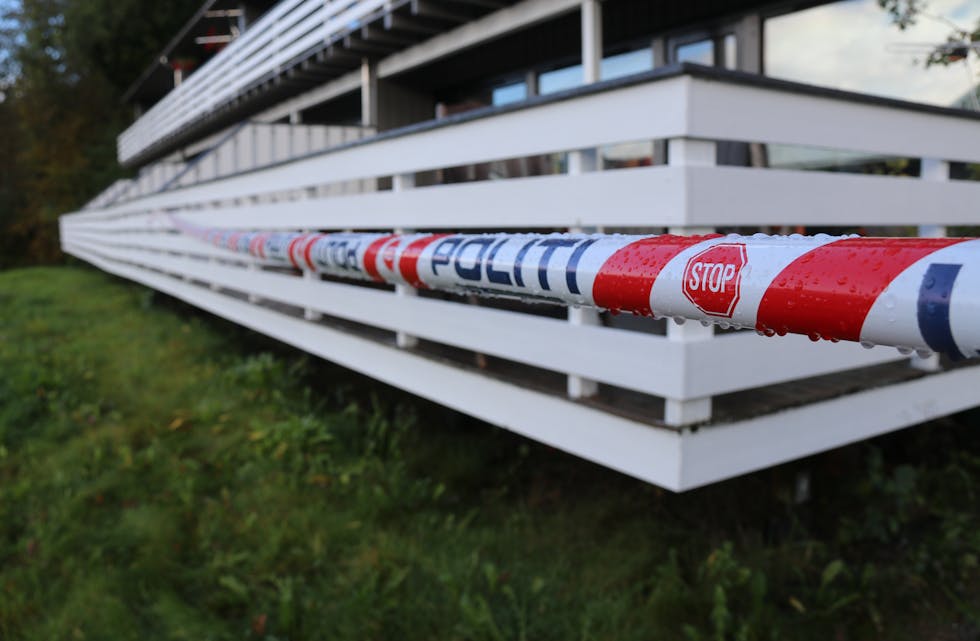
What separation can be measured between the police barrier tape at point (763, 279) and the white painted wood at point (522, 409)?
1.93 m

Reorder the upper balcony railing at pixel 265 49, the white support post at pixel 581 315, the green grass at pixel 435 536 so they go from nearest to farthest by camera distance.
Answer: the white support post at pixel 581 315 < the green grass at pixel 435 536 < the upper balcony railing at pixel 265 49

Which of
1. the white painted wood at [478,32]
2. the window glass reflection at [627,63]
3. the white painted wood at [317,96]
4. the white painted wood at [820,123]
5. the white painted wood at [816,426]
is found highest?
the white painted wood at [317,96]

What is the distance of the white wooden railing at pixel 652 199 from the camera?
9.49ft

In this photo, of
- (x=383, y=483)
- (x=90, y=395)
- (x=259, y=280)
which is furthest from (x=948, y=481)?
(x=90, y=395)

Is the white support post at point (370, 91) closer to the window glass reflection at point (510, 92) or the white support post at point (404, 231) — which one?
the window glass reflection at point (510, 92)

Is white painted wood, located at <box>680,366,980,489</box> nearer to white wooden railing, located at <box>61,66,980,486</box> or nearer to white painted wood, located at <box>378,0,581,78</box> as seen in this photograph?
white wooden railing, located at <box>61,66,980,486</box>

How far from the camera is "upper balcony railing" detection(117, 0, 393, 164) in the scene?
346 inches

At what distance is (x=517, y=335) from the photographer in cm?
372

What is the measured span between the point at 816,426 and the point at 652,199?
4.25 feet

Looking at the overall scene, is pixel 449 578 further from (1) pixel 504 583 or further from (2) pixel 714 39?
(2) pixel 714 39

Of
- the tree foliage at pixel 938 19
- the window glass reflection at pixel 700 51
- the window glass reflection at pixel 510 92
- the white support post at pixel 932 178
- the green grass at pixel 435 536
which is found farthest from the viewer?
the window glass reflection at pixel 510 92

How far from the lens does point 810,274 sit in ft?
2.81

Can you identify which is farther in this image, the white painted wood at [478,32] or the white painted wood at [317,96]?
the white painted wood at [317,96]

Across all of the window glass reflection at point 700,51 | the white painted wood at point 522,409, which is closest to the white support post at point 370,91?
the white painted wood at point 522,409
